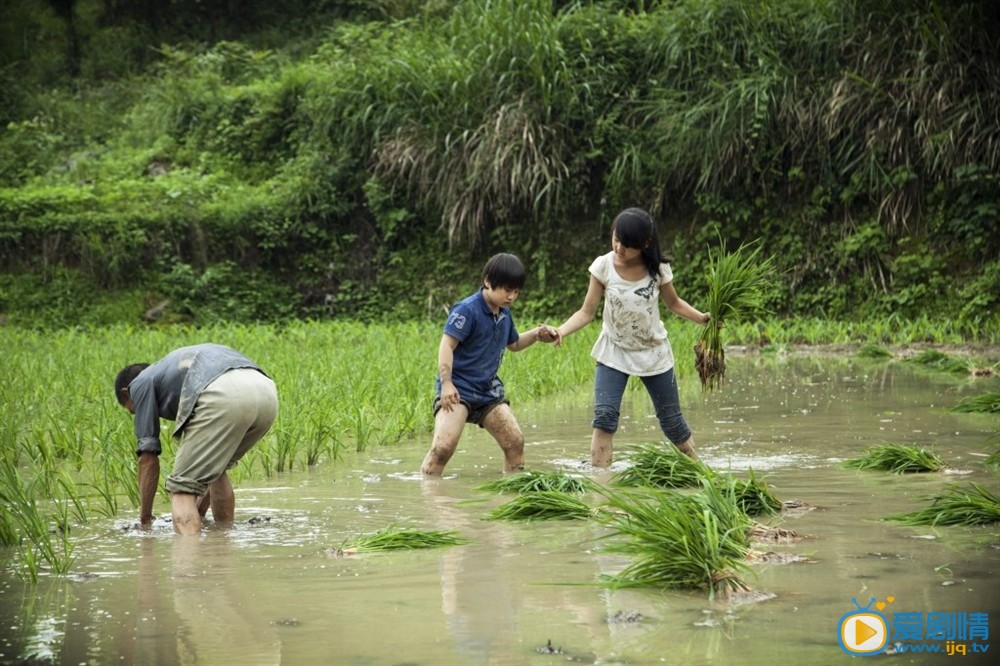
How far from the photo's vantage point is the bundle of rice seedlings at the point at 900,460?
5457 millimetres

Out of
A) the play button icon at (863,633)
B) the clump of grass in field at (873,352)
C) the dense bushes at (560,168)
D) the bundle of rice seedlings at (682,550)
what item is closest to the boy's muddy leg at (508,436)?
the bundle of rice seedlings at (682,550)

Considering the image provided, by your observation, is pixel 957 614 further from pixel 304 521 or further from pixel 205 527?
pixel 205 527

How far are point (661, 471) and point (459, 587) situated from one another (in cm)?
190

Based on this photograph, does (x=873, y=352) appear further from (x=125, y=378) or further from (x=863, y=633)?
(x=863, y=633)

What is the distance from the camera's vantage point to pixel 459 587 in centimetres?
370

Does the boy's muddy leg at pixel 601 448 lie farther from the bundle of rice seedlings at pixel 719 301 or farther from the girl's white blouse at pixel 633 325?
the bundle of rice seedlings at pixel 719 301

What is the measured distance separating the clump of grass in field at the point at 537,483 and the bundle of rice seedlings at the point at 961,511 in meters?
1.41

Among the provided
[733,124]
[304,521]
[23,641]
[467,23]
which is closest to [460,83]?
[467,23]

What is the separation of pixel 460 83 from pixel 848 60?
515 centimetres

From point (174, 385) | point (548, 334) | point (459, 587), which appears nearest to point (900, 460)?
point (548, 334)

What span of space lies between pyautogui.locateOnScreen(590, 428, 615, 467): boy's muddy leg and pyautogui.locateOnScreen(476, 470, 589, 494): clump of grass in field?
0.78 m

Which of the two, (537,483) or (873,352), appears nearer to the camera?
(537,483)

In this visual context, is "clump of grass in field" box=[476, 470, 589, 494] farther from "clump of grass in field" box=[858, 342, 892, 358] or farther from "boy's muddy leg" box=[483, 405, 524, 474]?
"clump of grass in field" box=[858, 342, 892, 358]

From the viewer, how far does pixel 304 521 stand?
4871 millimetres
